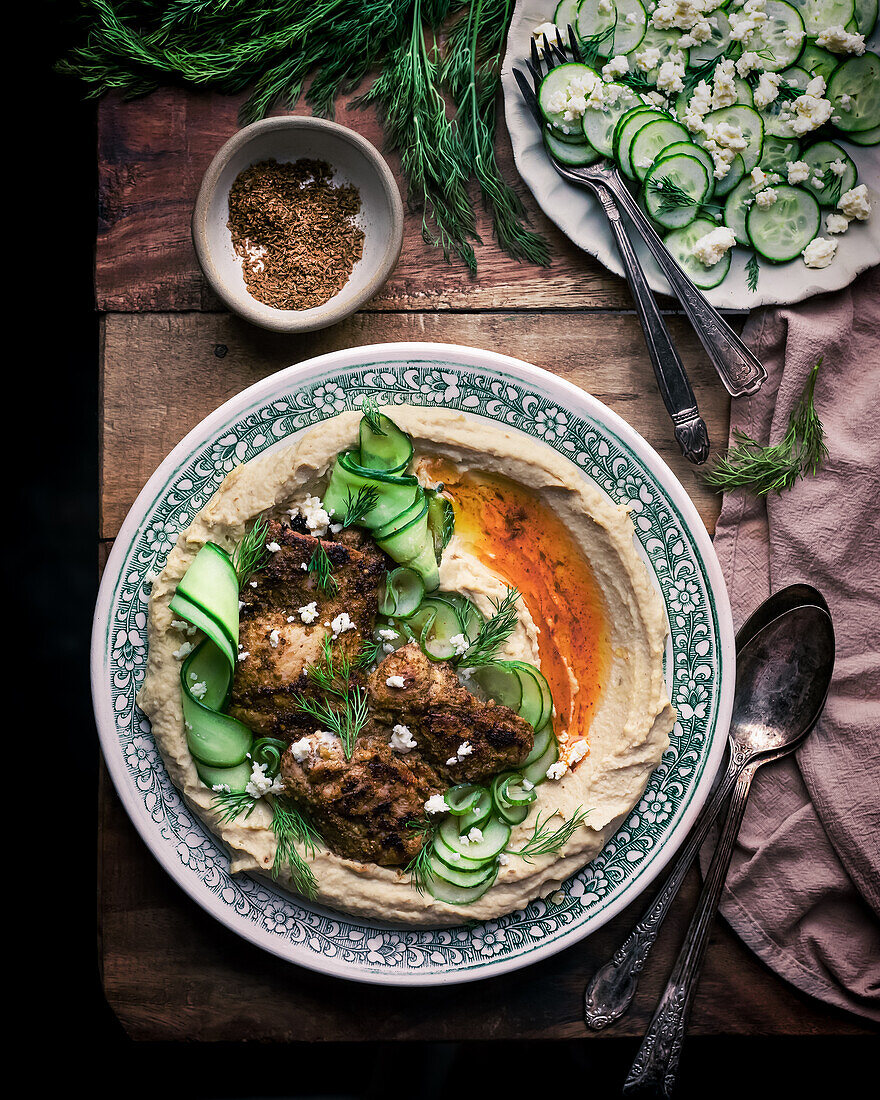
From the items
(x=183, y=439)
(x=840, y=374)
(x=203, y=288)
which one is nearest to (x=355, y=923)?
(x=183, y=439)

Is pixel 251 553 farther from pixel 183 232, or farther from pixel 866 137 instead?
pixel 866 137

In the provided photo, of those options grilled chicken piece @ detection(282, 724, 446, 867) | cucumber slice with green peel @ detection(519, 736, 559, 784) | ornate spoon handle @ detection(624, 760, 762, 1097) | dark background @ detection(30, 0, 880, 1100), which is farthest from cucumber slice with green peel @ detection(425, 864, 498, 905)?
dark background @ detection(30, 0, 880, 1100)

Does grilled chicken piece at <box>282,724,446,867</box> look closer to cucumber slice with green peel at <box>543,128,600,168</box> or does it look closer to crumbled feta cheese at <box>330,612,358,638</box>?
crumbled feta cheese at <box>330,612,358,638</box>

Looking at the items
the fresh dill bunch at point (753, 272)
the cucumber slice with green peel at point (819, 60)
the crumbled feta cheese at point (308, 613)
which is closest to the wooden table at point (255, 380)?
the fresh dill bunch at point (753, 272)

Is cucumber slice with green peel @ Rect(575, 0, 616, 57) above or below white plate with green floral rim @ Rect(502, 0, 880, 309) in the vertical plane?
above

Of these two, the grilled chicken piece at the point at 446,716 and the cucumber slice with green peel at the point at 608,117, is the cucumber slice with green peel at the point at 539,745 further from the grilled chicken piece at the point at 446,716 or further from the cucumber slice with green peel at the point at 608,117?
the cucumber slice with green peel at the point at 608,117

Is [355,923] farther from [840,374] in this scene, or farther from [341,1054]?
[840,374]
